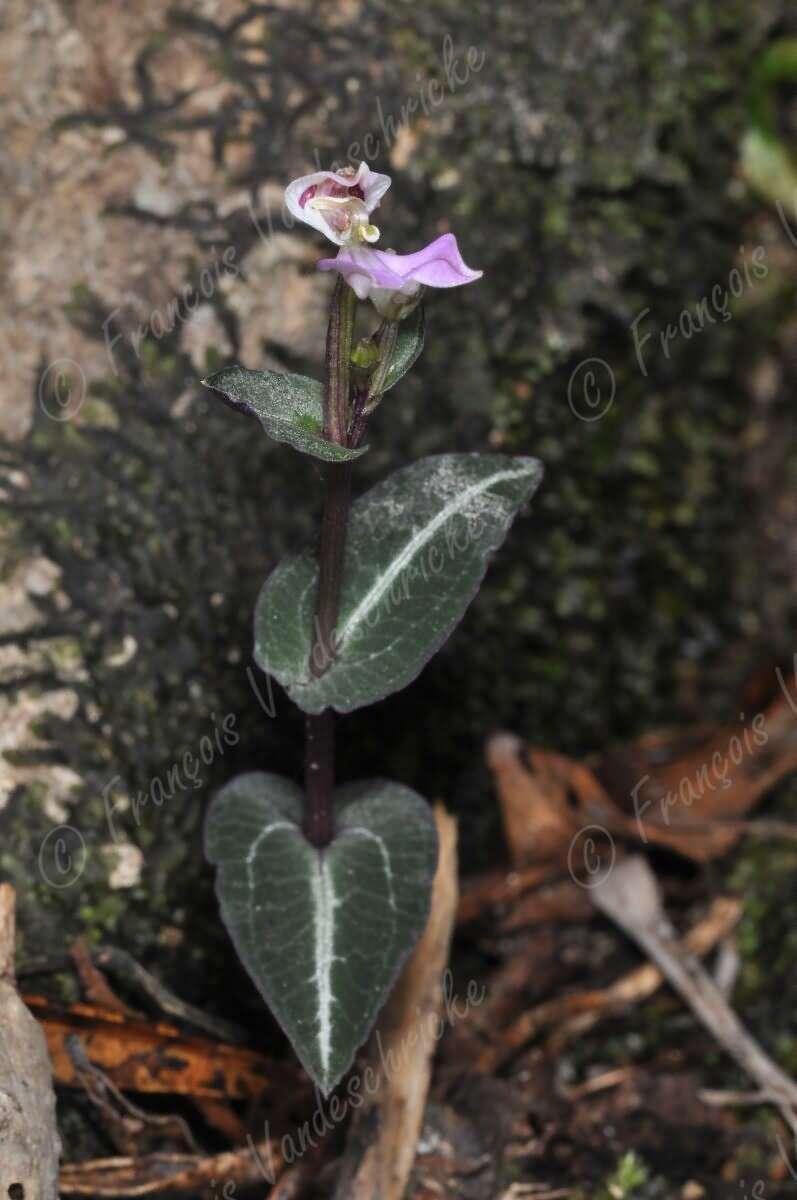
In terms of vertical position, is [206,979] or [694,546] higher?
[694,546]

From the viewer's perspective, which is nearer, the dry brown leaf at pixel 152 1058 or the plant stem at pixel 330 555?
the plant stem at pixel 330 555

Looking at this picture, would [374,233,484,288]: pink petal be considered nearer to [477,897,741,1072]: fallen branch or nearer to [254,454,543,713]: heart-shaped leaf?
[254,454,543,713]: heart-shaped leaf

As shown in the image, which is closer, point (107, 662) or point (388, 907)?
point (388, 907)

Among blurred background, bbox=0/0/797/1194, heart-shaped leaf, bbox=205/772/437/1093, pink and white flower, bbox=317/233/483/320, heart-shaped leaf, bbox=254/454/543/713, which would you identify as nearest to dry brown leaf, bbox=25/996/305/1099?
blurred background, bbox=0/0/797/1194

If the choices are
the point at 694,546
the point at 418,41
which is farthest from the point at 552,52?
the point at 694,546

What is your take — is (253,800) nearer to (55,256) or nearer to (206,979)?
(206,979)

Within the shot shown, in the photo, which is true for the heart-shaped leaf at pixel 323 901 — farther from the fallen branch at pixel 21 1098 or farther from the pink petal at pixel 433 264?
the pink petal at pixel 433 264

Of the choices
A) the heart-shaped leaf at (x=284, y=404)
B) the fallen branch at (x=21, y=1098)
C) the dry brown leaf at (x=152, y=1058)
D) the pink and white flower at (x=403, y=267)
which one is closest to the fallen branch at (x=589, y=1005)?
the dry brown leaf at (x=152, y=1058)
